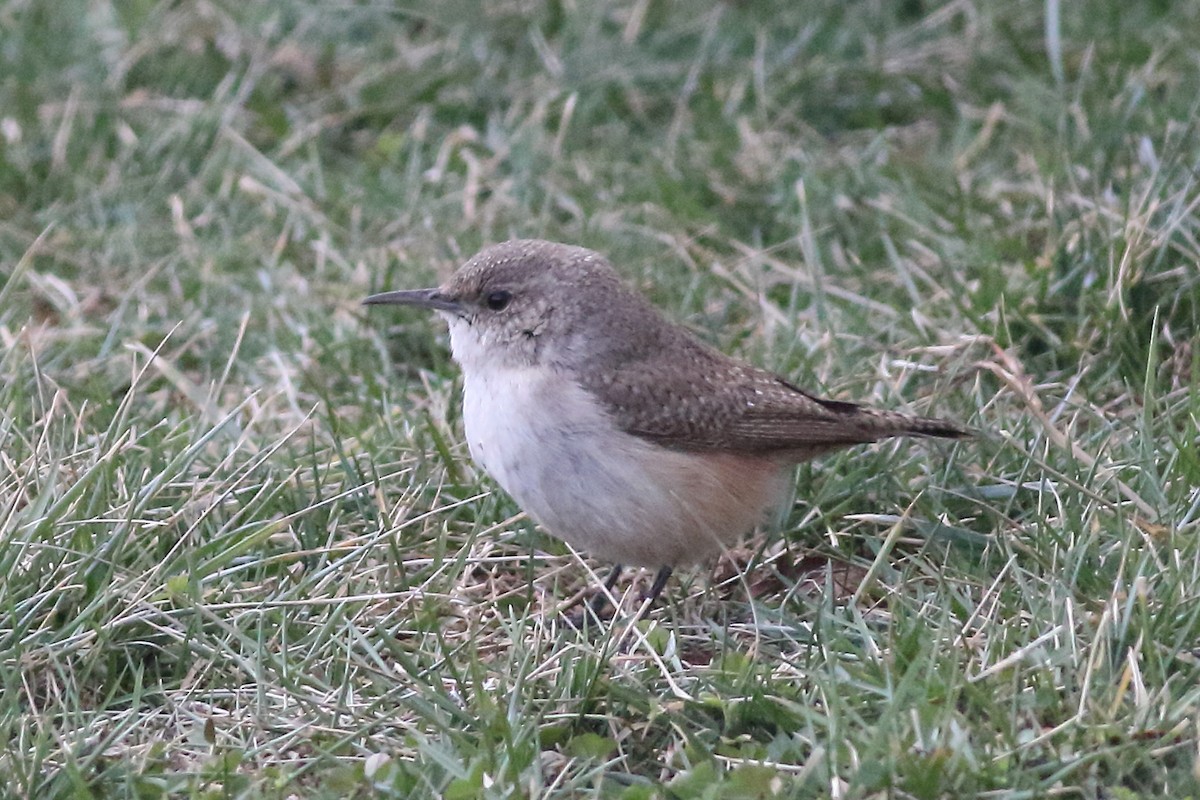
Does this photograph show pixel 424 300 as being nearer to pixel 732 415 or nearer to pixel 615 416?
pixel 615 416

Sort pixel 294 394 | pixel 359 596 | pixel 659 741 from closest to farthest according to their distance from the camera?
1. pixel 659 741
2. pixel 359 596
3. pixel 294 394

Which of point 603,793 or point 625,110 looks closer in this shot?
point 603,793

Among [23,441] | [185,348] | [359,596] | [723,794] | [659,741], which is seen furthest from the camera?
[185,348]

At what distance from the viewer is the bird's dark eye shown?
5070mm

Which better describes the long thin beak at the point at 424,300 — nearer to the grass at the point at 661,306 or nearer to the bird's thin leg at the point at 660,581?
the grass at the point at 661,306

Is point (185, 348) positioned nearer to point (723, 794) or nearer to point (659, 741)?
point (659, 741)

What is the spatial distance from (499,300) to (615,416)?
631 mm

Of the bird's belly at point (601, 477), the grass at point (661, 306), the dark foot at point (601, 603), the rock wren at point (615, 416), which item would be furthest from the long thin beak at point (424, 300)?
the dark foot at point (601, 603)

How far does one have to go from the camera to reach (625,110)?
27.3ft

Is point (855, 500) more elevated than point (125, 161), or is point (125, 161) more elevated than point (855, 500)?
point (125, 161)

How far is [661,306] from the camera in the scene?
21.7ft

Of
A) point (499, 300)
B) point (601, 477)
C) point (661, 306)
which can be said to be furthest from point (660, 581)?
point (661, 306)

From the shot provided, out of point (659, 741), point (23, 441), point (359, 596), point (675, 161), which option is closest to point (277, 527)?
point (359, 596)

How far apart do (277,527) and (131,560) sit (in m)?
0.43
